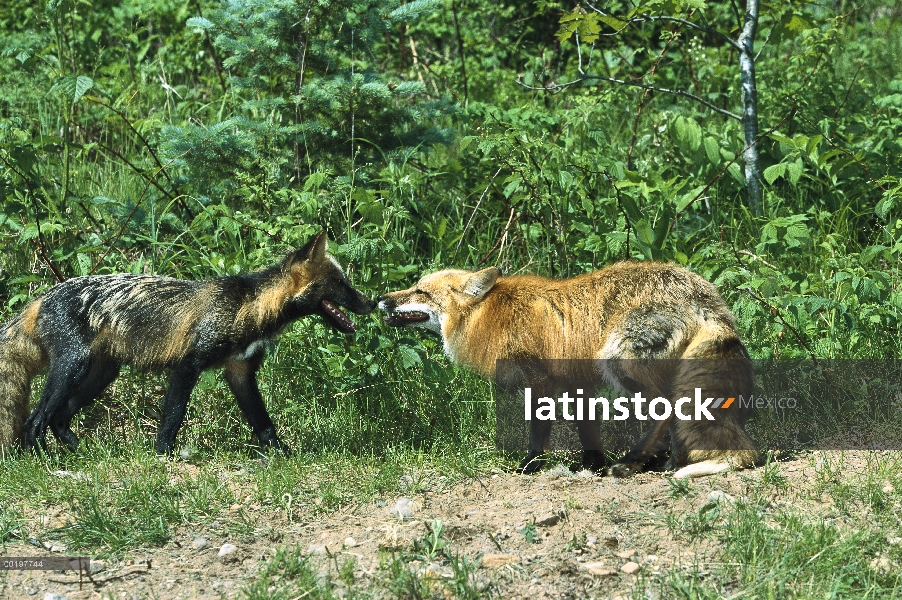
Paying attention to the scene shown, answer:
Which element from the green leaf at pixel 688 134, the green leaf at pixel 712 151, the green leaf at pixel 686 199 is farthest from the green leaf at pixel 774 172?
the green leaf at pixel 688 134

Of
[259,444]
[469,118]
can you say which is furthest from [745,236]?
[259,444]

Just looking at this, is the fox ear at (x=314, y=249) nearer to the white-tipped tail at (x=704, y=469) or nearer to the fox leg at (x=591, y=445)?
the fox leg at (x=591, y=445)

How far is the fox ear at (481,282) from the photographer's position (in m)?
6.04

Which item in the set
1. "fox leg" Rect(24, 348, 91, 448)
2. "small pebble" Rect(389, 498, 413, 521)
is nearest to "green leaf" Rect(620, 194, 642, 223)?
"small pebble" Rect(389, 498, 413, 521)

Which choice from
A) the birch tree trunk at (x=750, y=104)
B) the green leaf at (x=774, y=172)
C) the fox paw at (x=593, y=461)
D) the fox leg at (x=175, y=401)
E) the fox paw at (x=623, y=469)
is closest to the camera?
the fox paw at (x=623, y=469)

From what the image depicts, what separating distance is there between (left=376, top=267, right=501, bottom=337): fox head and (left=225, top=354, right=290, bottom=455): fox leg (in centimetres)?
99

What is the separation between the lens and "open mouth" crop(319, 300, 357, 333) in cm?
652

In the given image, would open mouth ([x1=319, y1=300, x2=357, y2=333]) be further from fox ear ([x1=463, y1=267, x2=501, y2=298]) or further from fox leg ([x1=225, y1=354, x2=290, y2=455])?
fox ear ([x1=463, y1=267, x2=501, y2=298])

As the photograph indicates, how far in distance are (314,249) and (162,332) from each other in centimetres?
116

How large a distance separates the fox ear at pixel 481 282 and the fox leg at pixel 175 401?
6.13 feet

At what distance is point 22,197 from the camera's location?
7863 millimetres

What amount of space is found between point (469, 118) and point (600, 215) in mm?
1773

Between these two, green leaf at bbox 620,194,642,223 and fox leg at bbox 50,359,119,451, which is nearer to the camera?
fox leg at bbox 50,359,119,451

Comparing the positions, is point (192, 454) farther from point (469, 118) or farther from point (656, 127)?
point (656, 127)
